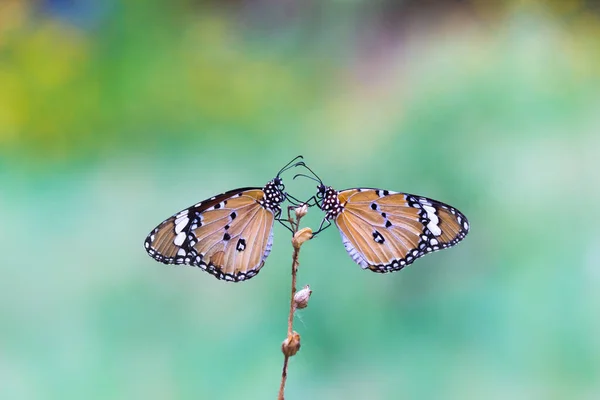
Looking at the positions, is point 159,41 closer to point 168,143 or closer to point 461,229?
point 168,143

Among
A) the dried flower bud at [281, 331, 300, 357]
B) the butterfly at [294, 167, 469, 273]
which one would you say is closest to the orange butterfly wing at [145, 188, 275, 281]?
the butterfly at [294, 167, 469, 273]

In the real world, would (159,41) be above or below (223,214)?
above

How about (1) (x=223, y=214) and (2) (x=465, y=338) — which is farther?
(2) (x=465, y=338)

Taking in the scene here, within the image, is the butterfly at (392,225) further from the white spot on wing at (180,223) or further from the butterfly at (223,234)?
the white spot on wing at (180,223)

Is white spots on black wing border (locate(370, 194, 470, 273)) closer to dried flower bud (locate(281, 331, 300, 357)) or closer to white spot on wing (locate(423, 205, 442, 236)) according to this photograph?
white spot on wing (locate(423, 205, 442, 236))

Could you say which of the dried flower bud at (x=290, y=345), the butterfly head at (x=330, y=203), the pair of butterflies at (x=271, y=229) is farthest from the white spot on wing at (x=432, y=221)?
the dried flower bud at (x=290, y=345)
